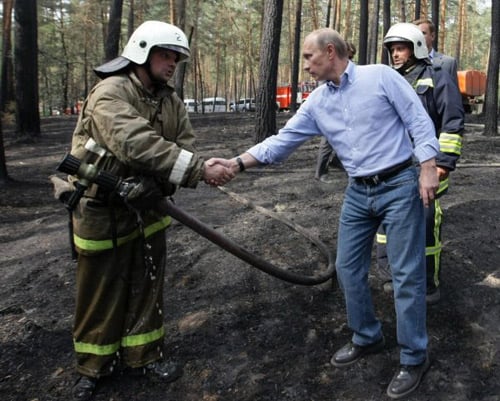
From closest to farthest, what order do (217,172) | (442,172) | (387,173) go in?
(387,173), (217,172), (442,172)

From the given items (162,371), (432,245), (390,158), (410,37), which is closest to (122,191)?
(162,371)

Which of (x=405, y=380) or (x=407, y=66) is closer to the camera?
(x=405, y=380)

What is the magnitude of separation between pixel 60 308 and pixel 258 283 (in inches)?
69.5

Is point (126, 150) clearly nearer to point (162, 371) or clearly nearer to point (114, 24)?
point (162, 371)

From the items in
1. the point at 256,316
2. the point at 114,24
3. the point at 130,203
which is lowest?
the point at 256,316

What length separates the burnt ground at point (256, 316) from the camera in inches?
125

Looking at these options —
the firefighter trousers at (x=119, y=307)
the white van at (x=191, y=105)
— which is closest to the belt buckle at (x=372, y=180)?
the firefighter trousers at (x=119, y=307)

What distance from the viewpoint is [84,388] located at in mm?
3105

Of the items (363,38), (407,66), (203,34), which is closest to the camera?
(407,66)

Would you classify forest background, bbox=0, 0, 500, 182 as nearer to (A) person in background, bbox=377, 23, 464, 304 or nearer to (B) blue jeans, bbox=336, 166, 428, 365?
(A) person in background, bbox=377, 23, 464, 304

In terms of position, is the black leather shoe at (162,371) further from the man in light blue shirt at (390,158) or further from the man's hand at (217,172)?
the man in light blue shirt at (390,158)

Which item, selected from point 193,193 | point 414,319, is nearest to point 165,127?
point 414,319

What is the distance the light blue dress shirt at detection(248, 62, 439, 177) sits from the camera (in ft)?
9.45

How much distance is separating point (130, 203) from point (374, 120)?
5.03 feet
